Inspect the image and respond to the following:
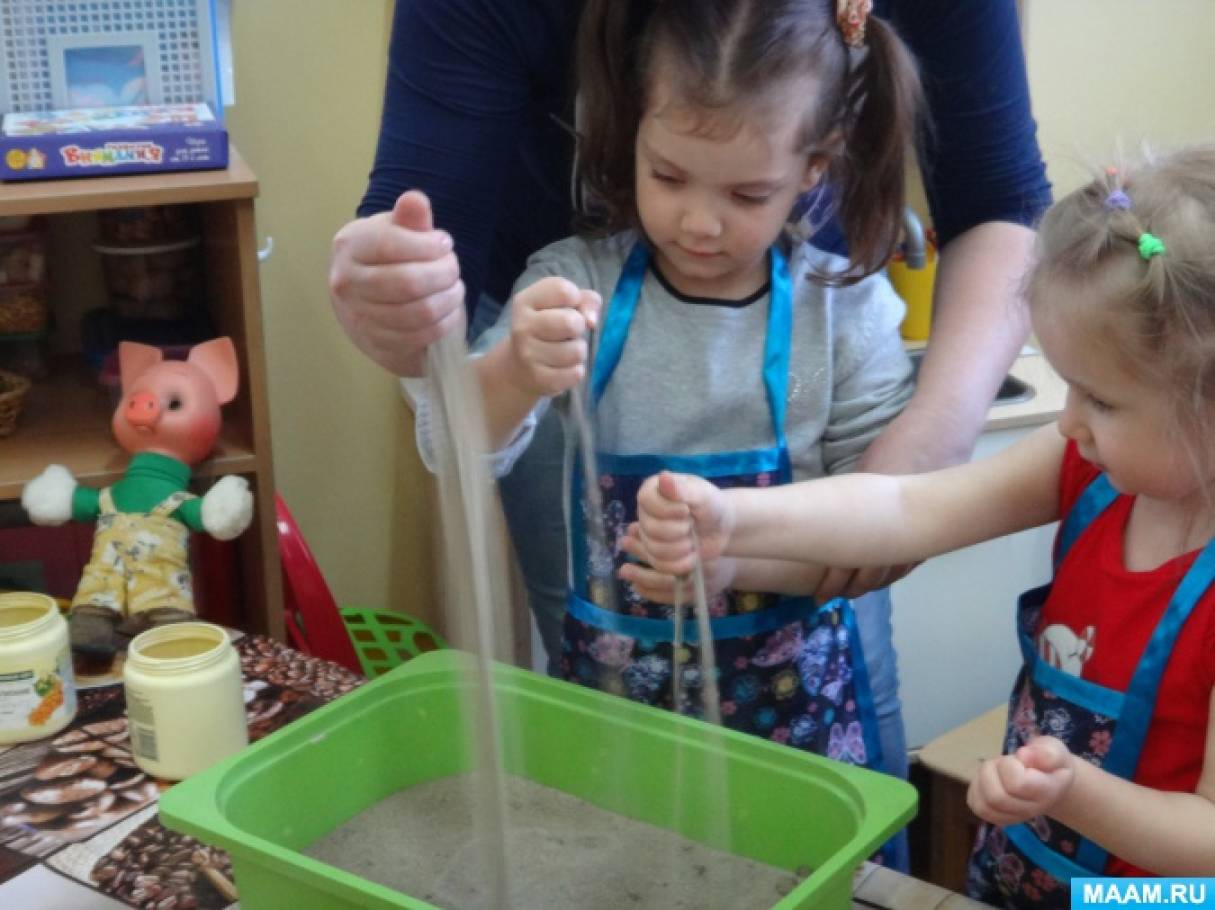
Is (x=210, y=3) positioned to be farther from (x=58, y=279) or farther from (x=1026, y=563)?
(x=1026, y=563)

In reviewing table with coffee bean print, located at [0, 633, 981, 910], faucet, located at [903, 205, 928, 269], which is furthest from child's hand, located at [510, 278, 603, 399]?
faucet, located at [903, 205, 928, 269]

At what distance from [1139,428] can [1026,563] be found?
4.42ft

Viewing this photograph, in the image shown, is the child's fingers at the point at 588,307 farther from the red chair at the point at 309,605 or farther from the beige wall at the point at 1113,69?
the beige wall at the point at 1113,69

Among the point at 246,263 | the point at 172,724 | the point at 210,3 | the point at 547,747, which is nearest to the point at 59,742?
the point at 172,724

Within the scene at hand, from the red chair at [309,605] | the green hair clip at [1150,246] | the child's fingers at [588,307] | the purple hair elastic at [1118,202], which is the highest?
the purple hair elastic at [1118,202]

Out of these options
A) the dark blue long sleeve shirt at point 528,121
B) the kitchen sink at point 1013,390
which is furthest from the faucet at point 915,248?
the dark blue long sleeve shirt at point 528,121

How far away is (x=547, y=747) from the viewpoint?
1.19m

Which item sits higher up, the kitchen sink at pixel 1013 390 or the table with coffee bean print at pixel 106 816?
the kitchen sink at pixel 1013 390

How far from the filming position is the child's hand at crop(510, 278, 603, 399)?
1.06 meters

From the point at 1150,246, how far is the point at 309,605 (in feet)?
4.04

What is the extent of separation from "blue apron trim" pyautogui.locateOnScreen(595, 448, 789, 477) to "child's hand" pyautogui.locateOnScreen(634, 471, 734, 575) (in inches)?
4.3

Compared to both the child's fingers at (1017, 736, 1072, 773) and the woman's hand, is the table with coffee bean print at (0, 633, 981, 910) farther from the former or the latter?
the woman's hand

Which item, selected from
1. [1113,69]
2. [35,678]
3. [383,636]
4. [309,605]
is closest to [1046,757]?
[35,678]

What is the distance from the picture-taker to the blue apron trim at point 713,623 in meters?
1.26
